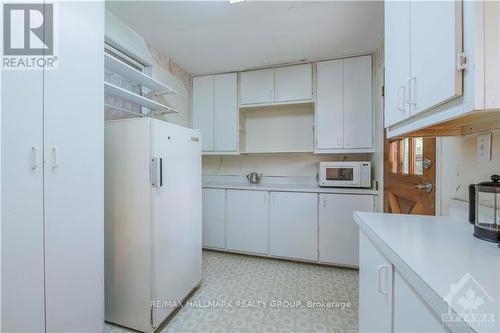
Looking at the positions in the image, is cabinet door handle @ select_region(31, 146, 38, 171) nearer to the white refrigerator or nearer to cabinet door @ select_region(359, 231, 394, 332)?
the white refrigerator

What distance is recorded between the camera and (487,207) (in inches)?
33.3

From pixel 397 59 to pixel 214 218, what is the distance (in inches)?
95.3

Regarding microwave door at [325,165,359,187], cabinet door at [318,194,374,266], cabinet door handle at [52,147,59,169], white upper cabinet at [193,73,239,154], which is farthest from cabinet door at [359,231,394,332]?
white upper cabinet at [193,73,239,154]

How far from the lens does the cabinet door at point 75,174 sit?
1.01 m

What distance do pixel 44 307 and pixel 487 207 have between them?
1983 mm

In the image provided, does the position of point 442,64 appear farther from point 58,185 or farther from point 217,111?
point 217,111

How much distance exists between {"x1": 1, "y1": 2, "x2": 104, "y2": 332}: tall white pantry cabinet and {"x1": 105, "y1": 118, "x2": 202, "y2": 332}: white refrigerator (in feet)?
0.69

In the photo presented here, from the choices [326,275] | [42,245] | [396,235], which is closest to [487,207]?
[396,235]

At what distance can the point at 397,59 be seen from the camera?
1033mm

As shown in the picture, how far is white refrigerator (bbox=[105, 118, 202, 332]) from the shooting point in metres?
1.41

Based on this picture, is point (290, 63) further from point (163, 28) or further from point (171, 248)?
point (171, 248)

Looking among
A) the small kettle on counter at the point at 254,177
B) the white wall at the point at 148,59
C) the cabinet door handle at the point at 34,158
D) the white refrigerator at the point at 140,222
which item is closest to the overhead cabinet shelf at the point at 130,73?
the white wall at the point at 148,59

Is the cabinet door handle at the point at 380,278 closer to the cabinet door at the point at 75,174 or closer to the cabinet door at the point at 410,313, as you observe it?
the cabinet door at the point at 410,313

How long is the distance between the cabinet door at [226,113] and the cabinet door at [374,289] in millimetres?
2085
